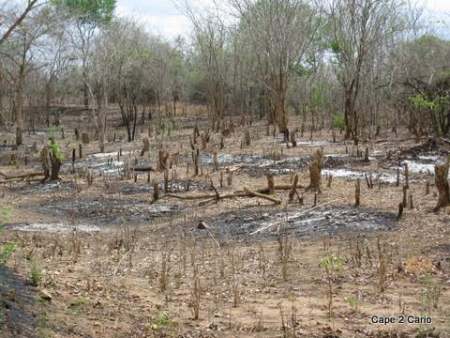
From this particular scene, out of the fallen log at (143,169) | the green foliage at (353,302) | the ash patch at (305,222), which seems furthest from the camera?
the fallen log at (143,169)

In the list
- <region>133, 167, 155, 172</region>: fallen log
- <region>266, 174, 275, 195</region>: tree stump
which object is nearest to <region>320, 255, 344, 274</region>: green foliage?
<region>266, 174, 275, 195</region>: tree stump

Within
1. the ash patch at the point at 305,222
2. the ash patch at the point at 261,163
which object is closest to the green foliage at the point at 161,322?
the ash patch at the point at 305,222

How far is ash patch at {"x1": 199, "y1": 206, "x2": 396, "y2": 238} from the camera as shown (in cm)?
957

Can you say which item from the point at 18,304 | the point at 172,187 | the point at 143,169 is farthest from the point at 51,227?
the point at 143,169

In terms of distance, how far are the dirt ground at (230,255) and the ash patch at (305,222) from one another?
0.10 feet

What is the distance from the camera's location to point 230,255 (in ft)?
27.6

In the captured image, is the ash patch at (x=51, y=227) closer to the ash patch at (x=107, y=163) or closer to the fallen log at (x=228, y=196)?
the fallen log at (x=228, y=196)

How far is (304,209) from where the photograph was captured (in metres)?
10.9

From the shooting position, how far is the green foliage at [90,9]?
27.6m

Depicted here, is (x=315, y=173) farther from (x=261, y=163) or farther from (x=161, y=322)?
(x=161, y=322)

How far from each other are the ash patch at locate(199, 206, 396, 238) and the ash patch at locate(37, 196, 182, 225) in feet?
4.94

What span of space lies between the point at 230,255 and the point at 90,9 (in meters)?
25.1

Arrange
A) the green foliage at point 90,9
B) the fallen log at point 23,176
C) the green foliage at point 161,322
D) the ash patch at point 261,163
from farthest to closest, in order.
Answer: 1. the green foliage at point 90,9
2. the fallen log at point 23,176
3. the ash patch at point 261,163
4. the green foliage at point 161,322

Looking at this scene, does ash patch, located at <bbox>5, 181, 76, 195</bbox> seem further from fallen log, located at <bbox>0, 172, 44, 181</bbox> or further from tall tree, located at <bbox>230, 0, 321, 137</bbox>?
tall tree, located at <bbox>230, 0, 321, 137</bbox>
